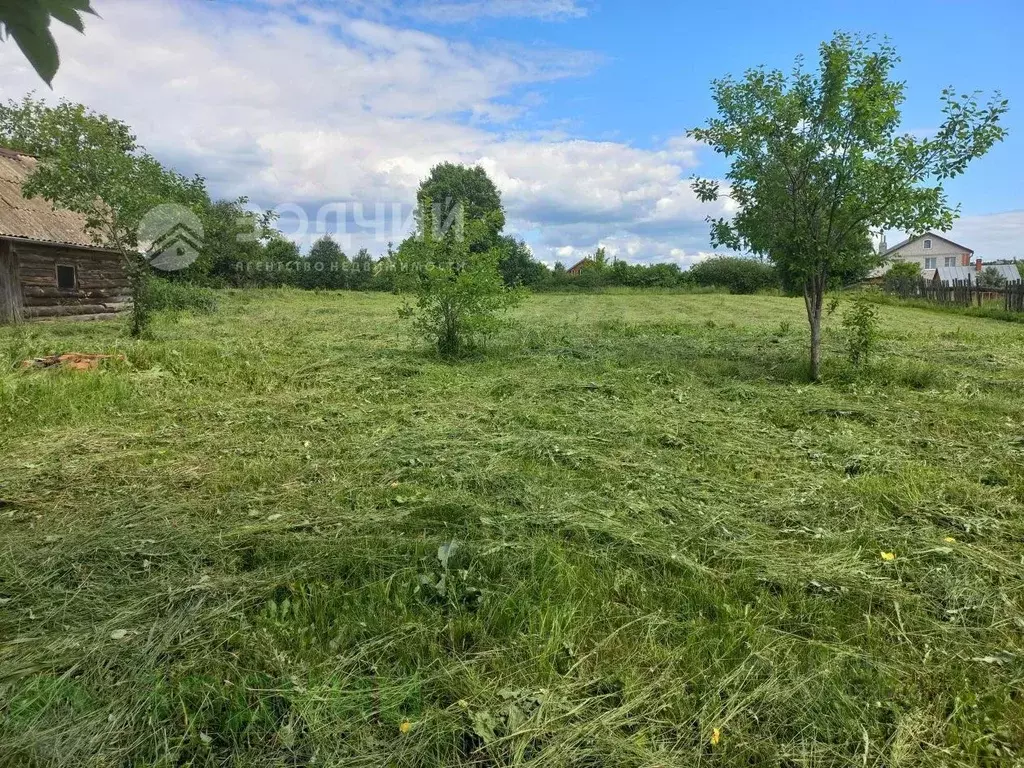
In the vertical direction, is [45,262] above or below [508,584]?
above

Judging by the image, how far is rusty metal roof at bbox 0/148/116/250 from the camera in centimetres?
1426

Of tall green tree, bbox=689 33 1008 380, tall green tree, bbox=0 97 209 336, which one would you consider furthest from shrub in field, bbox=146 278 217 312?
tall green tree, bbox=689 33 1008 380

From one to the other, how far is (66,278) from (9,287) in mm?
1884

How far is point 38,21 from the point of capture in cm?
92

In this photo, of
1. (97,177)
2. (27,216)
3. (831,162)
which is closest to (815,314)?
(831,162)

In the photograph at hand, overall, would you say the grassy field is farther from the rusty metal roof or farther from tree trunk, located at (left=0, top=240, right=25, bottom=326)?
the rusty metal roof

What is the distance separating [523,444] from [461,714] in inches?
114

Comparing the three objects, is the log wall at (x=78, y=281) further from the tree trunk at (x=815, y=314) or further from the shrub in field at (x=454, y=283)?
the tree trunk at (x=815, y=314)

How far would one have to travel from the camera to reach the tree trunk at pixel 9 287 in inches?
561

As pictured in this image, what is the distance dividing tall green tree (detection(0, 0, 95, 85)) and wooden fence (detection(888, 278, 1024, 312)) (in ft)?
77.0

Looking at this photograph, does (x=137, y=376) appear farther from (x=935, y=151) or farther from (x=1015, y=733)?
(x=935, y=151)

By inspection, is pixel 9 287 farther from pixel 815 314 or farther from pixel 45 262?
pixel 815 314

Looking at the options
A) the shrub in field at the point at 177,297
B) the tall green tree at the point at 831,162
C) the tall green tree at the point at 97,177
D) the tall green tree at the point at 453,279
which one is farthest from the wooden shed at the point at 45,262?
the tall green tree at the point at 831,162

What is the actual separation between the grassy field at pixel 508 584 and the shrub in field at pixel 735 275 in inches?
1168
